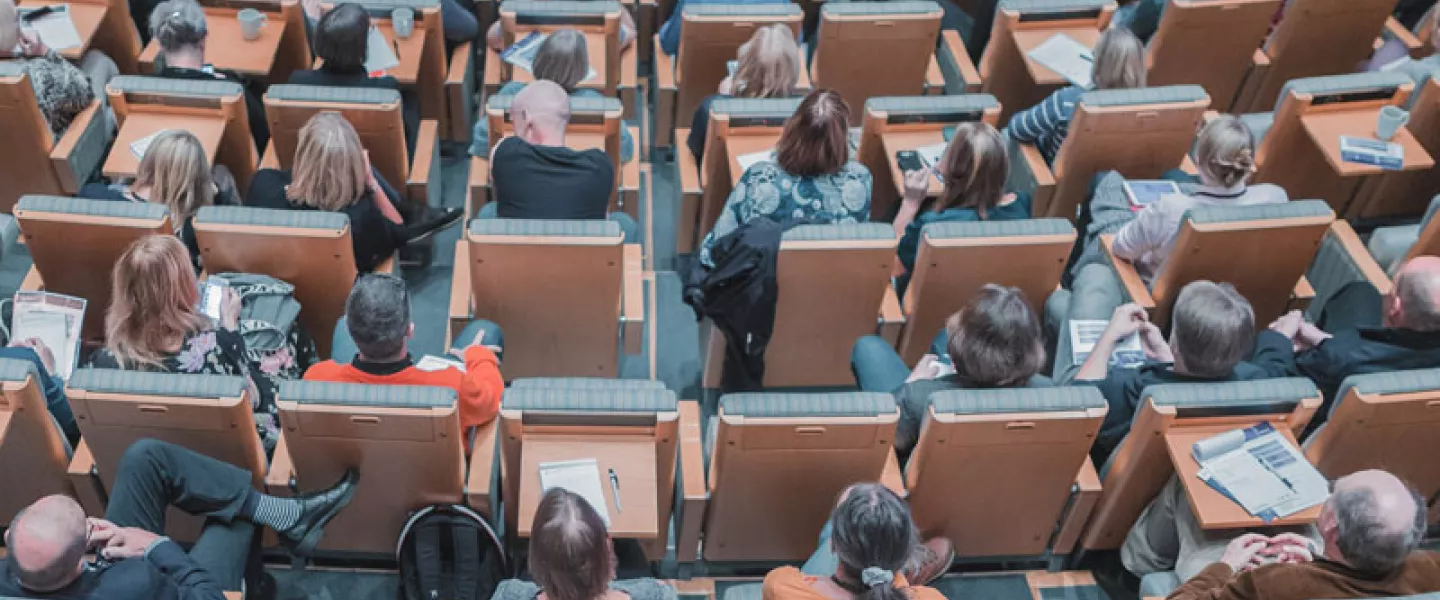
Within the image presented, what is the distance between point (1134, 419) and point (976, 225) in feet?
2.46

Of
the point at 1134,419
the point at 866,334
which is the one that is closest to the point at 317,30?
the point at 866,334

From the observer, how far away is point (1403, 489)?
2844 millimetres

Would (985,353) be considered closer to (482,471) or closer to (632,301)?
(632,301)

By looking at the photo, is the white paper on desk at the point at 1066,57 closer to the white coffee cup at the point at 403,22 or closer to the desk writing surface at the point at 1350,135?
the desk writing surface at the point at 1350,135

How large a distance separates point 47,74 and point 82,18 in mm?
615

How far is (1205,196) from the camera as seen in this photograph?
160 inches

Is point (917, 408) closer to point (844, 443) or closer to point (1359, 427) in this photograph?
point (844, 443)

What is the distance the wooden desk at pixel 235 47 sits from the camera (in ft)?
15.4

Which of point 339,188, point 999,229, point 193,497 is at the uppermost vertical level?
point 999,229

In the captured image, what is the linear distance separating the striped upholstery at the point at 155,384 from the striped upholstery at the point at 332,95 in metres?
1.41

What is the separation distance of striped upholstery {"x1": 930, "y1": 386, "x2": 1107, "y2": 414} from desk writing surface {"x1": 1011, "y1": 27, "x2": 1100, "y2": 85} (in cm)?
205

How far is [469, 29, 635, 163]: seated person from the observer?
14.8 ft

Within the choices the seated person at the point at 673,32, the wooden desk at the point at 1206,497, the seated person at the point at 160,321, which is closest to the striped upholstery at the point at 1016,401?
the wooden desk at the point at 1206,497

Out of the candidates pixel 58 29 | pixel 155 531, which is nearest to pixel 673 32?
pixel 58 29
